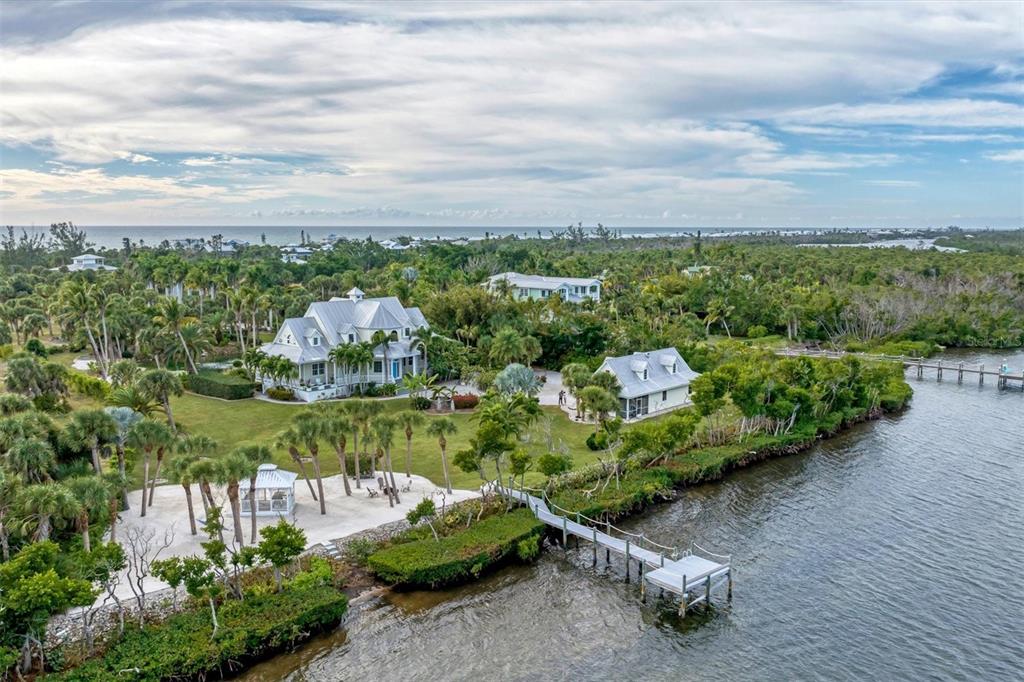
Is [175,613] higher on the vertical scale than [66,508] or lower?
lower

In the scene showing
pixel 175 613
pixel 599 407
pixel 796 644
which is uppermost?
pixel 599 407

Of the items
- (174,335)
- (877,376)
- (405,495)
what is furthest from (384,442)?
(877,376)

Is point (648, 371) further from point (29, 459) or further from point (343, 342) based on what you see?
point (29, 459)

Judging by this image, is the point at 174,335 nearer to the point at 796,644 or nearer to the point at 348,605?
the point at 348,605

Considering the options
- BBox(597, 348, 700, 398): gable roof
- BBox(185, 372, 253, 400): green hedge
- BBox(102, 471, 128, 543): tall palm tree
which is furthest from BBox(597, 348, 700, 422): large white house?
BBox(102, 471, 128, 543): tall palm tree

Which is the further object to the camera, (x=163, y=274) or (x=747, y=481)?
(x=163, y=274)

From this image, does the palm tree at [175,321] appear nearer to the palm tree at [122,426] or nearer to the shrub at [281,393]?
the shrub at [281,393]

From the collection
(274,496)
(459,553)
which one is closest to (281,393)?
(274,496)
